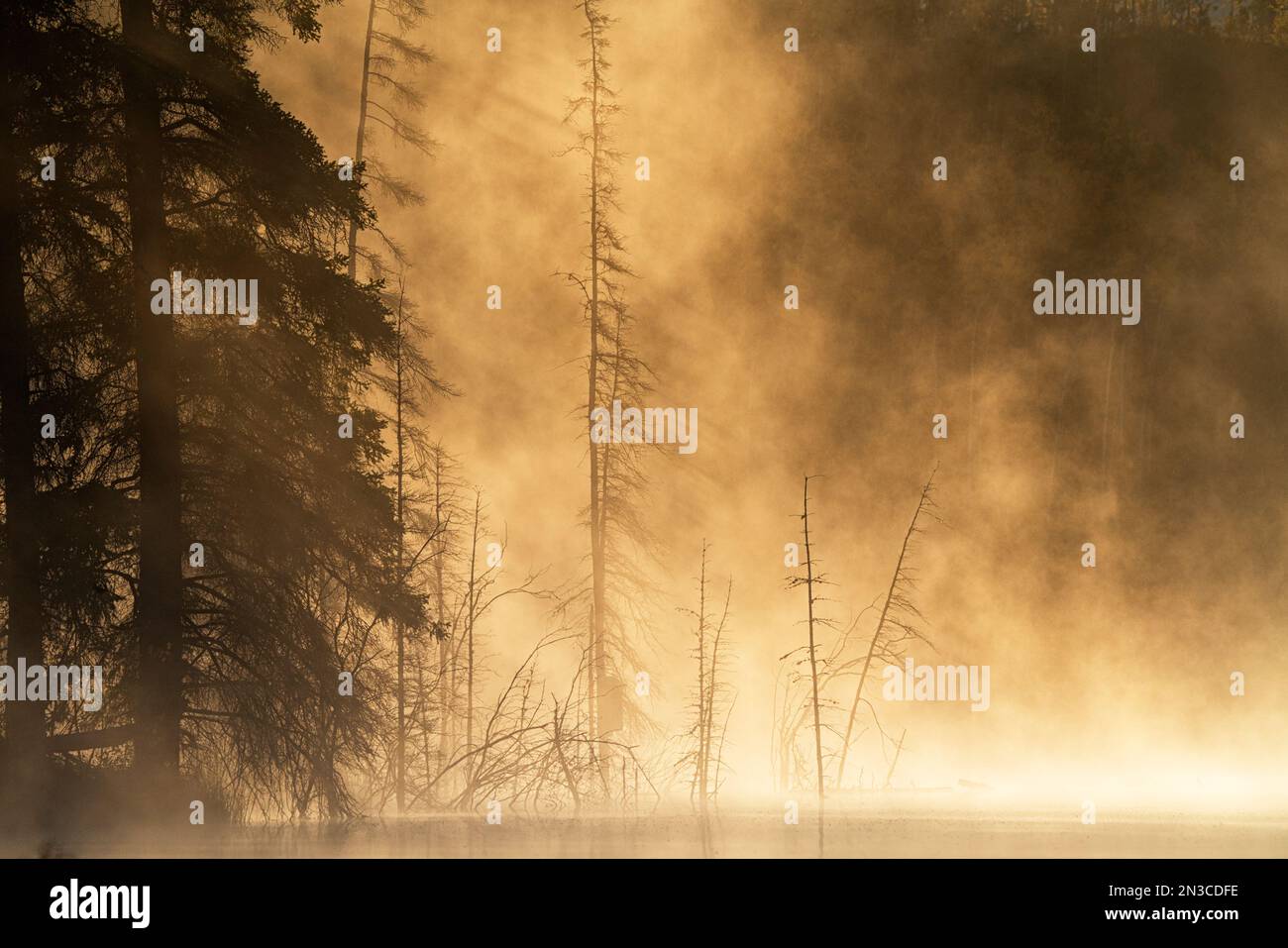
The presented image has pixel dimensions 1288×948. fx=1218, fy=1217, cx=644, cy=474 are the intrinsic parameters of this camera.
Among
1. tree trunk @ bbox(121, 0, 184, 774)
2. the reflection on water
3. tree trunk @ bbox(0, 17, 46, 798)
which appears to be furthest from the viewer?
tree trunk @ bbox(121, 0, 184, 774)

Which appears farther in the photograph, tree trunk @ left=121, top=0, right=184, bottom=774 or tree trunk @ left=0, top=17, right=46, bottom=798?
tree trunk @ left=121, top=0, right=184, bottom=774

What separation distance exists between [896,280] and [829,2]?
34.5 feet

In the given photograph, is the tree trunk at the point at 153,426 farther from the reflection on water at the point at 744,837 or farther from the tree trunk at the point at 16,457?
the reflection on water at the point at 744,837

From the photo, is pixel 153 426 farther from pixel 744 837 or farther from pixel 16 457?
pixel 744 837

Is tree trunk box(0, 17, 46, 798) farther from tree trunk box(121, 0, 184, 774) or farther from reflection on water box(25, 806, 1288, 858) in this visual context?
reflection on water box(25, 806, 1288, 858)

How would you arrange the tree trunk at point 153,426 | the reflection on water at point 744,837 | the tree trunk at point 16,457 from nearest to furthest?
the reflection on water at point 744,837
the tree trunk at point 16,457
the tree trunk at point 153,426

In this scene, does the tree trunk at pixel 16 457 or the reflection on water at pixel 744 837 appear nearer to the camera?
the reflection on water at pixel 744 837

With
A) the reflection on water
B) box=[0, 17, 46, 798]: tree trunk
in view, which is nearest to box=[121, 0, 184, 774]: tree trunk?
box=[0, 17, 46, 798]: tree trunk

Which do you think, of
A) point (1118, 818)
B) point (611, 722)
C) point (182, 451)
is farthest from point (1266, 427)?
point (182, 451)

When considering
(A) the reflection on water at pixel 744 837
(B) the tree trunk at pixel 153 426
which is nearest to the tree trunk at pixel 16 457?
(B) the tree trunk at pixel 153 426

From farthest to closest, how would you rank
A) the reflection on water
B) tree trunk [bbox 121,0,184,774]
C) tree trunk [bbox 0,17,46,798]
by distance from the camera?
tree trunk [bbox 121,0,184,774] → tree trunk [bbox 0,17,46,798] → the reflection on water
